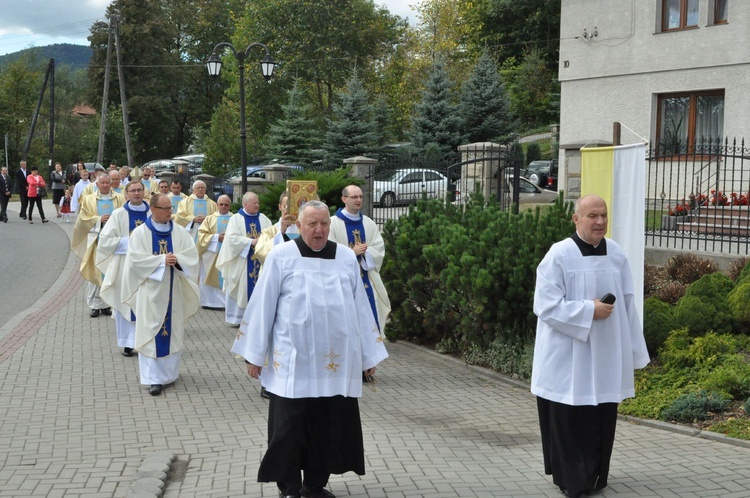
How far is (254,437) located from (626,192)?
3.81 m

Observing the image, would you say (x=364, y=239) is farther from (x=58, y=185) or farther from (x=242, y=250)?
(x=58, y=185)

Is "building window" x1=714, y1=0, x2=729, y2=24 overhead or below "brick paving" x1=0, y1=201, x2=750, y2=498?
overhead

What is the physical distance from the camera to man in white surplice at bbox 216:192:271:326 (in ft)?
39.8

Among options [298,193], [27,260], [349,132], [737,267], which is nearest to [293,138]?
[349,132]

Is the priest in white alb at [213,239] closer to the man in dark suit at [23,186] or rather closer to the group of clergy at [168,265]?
the group of clergy at [168,265]

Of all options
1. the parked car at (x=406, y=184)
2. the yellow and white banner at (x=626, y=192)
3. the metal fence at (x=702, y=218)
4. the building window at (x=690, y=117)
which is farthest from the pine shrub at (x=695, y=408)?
the building window at (x=690, y=117)

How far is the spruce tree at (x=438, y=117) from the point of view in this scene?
3200cm

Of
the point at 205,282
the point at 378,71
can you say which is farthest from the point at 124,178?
the point at 378,71

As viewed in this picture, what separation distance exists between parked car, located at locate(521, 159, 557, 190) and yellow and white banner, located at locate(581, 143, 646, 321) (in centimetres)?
2493

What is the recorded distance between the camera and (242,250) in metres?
12.2

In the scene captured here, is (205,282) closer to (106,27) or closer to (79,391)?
(79,391)

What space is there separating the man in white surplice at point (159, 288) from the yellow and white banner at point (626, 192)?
4.10 meters

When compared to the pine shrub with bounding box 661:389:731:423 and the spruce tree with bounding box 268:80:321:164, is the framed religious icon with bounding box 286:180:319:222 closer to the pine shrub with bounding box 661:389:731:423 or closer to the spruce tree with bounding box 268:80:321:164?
the pine shrub with bounding box 661:389:731:423

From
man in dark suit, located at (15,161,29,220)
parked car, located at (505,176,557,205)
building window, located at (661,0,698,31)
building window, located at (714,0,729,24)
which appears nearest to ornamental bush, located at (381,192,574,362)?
building window, located at (714,0,729,24)
